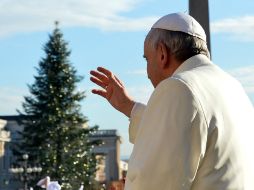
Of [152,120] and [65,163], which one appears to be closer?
[152,120]

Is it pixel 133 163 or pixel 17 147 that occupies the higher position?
pixel 17 147

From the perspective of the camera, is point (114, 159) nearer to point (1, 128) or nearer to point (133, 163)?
point (1, 128)

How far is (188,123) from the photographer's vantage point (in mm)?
2494

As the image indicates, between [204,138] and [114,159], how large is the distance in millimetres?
111133

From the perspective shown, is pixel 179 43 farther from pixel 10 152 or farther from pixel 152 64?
pixel 10 152

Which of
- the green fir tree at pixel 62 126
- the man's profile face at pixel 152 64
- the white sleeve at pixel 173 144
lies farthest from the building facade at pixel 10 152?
the white sleeve at pixel 173 144

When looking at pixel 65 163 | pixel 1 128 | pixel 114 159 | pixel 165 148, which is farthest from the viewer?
pixel 114 159

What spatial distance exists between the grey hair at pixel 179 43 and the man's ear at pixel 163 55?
0.5 inches

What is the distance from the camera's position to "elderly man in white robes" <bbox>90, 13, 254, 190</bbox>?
2500mm

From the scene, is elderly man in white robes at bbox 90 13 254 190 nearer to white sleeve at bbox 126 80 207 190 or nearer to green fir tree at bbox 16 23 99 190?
white sleeve at bbox 126 80 207 190

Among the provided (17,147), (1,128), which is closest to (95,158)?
(17,147)

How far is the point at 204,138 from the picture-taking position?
2523 mm

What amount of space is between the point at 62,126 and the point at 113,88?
52.5 metres

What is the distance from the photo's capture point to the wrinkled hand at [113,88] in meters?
3.64
